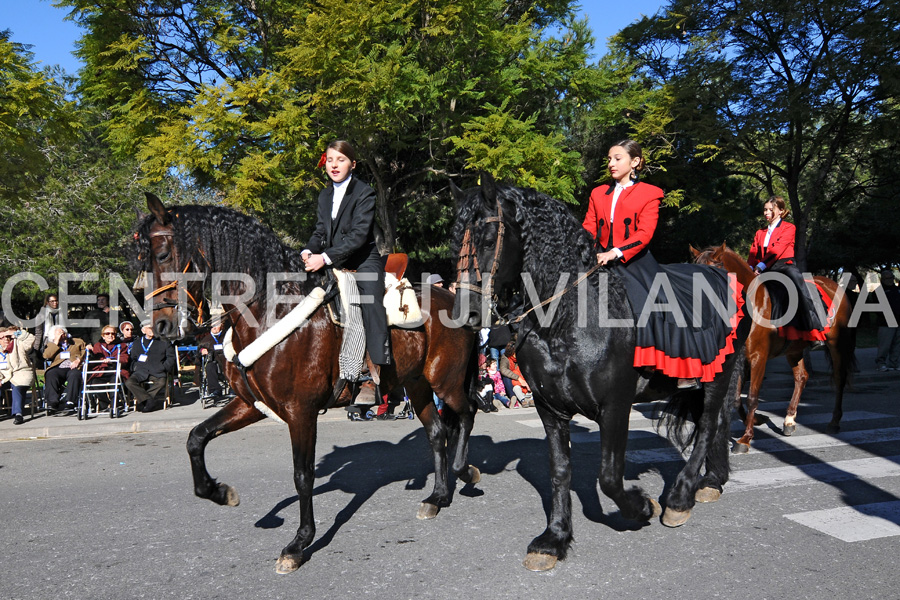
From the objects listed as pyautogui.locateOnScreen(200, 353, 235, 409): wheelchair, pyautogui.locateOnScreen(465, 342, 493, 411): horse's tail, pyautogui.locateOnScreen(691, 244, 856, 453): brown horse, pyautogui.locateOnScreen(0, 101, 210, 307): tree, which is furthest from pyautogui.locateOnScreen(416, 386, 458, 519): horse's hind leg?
pyautogui.locateOnScreen(0, 101, 210, 307): tree

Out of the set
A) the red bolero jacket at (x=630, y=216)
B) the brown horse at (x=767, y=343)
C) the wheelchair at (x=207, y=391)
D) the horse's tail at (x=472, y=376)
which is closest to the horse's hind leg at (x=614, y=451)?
the red bolero jacket at (x=630, y=216)

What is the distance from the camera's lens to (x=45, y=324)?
42.7ft

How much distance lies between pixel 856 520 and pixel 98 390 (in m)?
11.3

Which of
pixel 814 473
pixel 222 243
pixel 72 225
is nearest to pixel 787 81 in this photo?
pixel 814 473

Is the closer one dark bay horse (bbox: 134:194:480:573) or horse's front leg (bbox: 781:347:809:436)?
dark bay horse (bbox: 134:194:480:573)

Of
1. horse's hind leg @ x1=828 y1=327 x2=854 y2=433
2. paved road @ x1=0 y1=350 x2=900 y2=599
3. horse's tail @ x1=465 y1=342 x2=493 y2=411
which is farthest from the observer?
horse's hind leg @ x1=828 y1=327 x2=854 y2=433

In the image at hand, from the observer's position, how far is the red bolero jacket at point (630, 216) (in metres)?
4.53

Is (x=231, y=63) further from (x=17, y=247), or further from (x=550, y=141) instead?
(x=17, y=247)

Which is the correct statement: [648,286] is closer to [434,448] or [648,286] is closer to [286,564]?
[434,448]

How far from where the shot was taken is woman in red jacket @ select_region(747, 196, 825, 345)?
7.59 meters

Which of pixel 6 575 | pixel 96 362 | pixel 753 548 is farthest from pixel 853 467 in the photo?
pixel 96 362

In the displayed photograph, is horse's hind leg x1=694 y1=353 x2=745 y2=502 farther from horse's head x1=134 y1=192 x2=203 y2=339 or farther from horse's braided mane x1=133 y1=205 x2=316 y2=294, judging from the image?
horse's head x1=134 y1=192 x2=203 y2=339

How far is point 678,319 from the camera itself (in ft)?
15.2

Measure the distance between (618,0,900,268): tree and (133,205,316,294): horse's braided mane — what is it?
13785 mm
